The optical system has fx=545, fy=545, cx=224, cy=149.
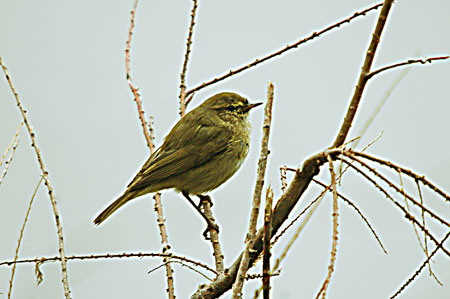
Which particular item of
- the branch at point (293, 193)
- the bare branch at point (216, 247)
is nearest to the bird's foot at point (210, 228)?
the bare branch at point (216, 247)

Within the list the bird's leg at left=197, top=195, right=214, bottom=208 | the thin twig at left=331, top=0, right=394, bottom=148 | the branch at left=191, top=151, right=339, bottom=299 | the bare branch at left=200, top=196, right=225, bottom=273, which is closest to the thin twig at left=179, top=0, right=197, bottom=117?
the bird's leg at left=197, top=195, right=214, bottom=208

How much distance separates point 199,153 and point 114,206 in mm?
873

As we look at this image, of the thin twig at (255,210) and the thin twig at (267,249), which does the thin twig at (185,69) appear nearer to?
the thin twig at (255,210)

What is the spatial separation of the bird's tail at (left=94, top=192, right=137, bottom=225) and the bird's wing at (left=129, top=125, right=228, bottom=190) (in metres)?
0.15

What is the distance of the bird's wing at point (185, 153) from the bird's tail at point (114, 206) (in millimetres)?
147

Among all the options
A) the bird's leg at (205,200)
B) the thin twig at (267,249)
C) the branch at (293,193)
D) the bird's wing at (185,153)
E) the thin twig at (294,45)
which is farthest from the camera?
the bird's leg at (205,200)

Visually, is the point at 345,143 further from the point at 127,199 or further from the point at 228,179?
the point at 228,179

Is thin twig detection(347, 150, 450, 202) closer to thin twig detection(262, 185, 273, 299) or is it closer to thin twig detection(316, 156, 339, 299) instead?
thin twig detection(316, 156, 339, 299)

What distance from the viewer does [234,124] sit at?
4.58m

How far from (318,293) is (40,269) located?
1.10m

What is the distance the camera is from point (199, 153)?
14.3ft

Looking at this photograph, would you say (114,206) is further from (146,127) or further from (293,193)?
(293,193)

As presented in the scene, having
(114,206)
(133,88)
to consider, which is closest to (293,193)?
(133,88)

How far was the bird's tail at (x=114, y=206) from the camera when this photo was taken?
3.78 metres
